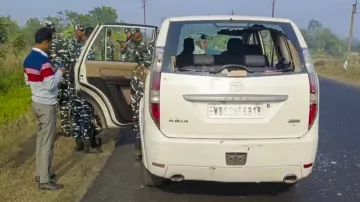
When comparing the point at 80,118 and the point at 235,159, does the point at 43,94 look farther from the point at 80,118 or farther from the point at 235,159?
the point at 235,159

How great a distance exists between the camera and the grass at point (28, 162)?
15.8ft

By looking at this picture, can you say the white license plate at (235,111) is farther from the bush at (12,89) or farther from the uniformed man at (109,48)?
the bush at (12,89)

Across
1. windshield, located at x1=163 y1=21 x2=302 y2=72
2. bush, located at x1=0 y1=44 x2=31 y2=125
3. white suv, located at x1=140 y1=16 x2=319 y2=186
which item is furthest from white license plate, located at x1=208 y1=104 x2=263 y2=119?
bush, located at x1=0 y1=44 x2=31 y2=125

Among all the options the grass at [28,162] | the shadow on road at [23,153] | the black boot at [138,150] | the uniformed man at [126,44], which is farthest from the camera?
the uniformed man at [126,44]

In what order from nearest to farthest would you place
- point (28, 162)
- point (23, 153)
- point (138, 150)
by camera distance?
point (28, 162)
point (138, 150)
point (23, 153)

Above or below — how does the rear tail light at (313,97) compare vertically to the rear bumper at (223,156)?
above

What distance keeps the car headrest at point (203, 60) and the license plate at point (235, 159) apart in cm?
92

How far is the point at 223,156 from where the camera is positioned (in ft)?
13.2

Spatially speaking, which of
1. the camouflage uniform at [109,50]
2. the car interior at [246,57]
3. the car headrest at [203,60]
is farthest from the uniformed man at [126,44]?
the car headrest at [203,60]

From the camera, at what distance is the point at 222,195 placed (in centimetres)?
491

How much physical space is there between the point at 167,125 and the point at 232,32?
264 centimetres

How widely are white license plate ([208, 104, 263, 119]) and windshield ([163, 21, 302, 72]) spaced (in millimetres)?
567

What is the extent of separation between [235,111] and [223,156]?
0.40m

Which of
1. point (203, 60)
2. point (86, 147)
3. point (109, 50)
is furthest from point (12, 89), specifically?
point (203, 60)
